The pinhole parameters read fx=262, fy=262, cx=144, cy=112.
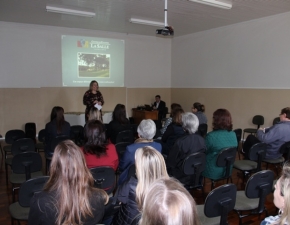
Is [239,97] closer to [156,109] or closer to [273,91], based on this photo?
[273,91]

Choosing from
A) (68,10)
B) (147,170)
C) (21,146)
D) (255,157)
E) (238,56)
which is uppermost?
(68,10)

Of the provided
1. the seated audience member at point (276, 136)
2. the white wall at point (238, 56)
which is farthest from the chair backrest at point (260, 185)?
the white wall at point (238, 56)

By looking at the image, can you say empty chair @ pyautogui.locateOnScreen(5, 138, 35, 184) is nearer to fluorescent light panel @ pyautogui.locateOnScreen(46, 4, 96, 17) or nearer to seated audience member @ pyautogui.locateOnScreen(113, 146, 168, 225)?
seated audience member @ pyautogui.locateOnScreen(113, 146, 168, 225)

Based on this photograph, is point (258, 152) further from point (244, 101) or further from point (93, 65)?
point (93, 65)

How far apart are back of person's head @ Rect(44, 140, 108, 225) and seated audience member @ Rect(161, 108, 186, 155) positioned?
224cm

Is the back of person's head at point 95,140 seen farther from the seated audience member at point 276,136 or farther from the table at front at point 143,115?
the table at front at point 143,115

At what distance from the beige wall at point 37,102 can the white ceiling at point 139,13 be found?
6.63 feet

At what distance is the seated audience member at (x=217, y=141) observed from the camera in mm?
3473

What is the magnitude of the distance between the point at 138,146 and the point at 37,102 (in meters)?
6.16

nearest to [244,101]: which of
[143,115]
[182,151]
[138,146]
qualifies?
[143,115]

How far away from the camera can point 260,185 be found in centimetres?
235

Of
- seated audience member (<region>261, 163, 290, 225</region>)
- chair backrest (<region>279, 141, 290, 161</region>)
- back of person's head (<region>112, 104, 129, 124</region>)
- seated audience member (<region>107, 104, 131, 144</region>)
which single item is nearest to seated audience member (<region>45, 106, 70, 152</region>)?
seated audience member (<region>107, 104, 131, 144</region>)

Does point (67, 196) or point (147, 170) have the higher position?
point (147, 170)

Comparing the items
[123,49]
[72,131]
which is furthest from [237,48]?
[72,131]
